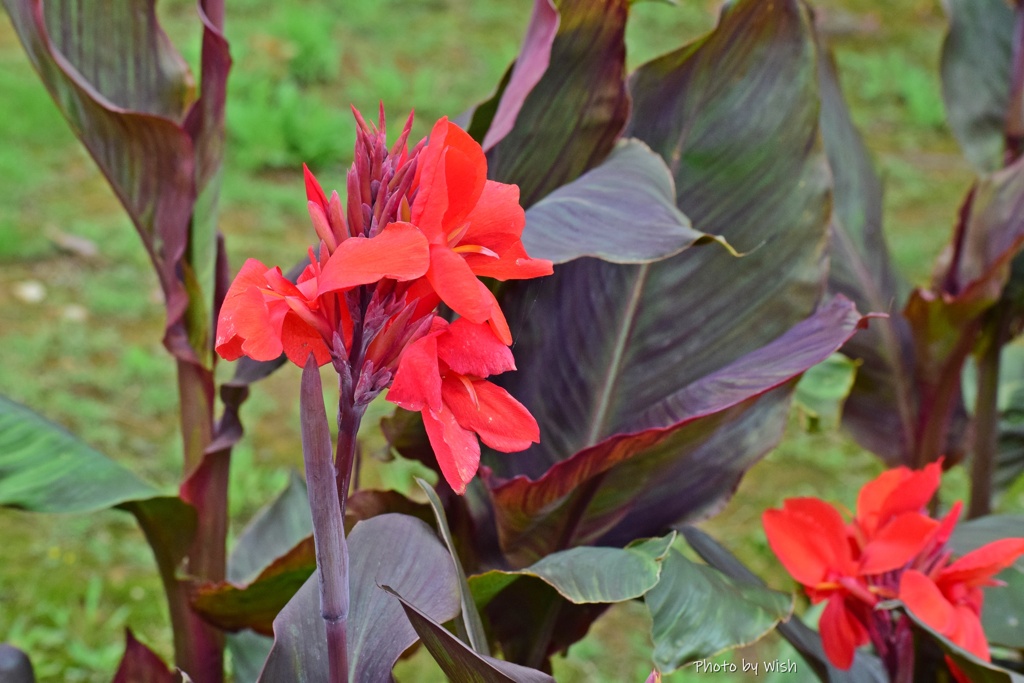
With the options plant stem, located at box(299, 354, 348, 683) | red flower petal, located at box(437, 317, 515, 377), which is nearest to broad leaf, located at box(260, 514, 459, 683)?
plant stem, located at box(299, 354, 348, 683)

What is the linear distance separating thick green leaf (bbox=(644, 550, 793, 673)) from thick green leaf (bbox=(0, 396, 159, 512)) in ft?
1.55

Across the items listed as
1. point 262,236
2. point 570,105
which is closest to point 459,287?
point 570,105

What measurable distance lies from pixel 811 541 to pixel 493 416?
451 millimetres

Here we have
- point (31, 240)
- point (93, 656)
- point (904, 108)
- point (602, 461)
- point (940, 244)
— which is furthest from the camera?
point (904, 108)

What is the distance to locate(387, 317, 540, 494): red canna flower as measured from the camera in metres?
0.52

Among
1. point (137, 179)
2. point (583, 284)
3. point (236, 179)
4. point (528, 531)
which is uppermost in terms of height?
point (137, 179)

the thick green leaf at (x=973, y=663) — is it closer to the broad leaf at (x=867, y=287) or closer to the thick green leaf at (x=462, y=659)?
the thick green leaf at (x=462, y=659)

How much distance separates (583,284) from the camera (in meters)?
1.02

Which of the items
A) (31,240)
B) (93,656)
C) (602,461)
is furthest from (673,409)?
(31,240)

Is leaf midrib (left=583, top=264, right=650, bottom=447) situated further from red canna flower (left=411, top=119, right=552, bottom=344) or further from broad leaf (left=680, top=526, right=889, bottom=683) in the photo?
red canna flower (left=411, top=119, right=552, bottom=344)

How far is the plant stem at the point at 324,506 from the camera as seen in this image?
0.53 m

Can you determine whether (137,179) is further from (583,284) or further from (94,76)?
(583,284)

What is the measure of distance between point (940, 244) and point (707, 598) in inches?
97.2

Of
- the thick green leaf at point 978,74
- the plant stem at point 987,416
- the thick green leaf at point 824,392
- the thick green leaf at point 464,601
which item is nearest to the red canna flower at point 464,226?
the thick green leaf at point 464,601
